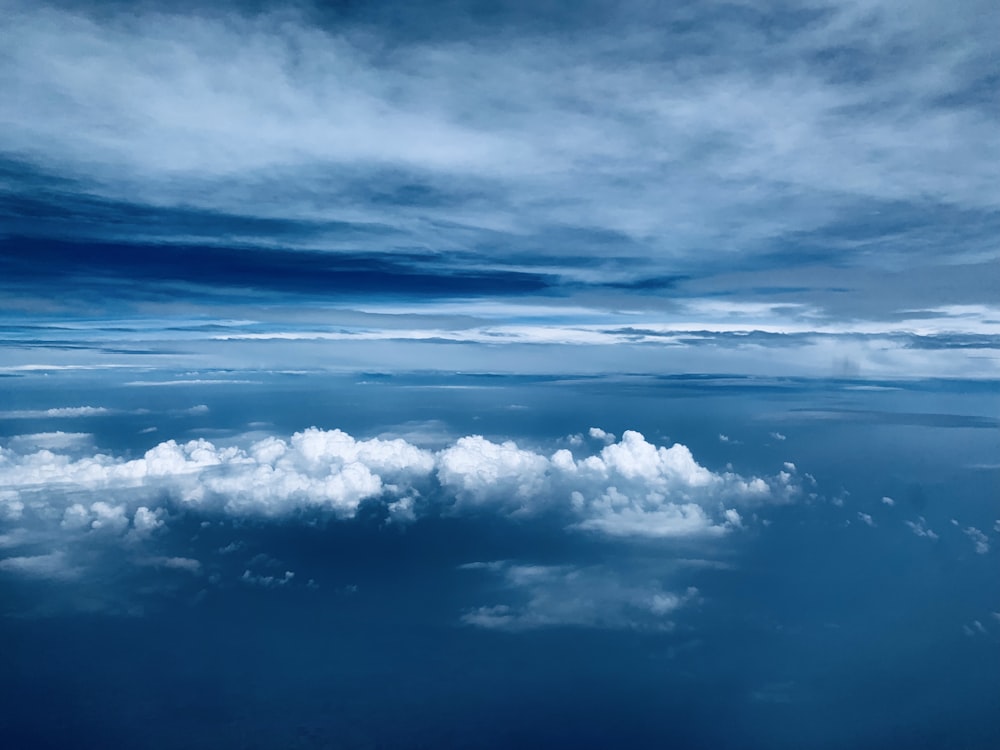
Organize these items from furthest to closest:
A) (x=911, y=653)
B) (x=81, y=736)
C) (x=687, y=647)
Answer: (x=687, y=647)
(x=911, y=653)
(x=81, y=736)

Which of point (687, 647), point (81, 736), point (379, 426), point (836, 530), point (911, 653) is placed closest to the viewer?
point (81, 736)

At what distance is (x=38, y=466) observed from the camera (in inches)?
2761

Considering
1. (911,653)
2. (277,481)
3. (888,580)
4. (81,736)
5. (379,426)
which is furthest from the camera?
(379,426)

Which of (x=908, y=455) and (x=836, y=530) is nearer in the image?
(x=836, y=530)

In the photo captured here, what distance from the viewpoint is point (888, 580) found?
7781cm

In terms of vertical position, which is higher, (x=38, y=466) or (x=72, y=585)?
(x=38, y=466)

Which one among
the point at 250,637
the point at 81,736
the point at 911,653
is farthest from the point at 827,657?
the point at 81,736

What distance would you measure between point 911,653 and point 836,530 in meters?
40.7

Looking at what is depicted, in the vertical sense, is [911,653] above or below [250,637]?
above

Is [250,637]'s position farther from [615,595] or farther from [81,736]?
[615,595]

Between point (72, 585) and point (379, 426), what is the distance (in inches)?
2905

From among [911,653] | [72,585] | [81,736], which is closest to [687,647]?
[911,653]

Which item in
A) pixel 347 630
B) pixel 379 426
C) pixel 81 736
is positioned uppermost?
pixel 379 426

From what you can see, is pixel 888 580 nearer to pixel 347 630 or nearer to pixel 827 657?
pixel 827 657
